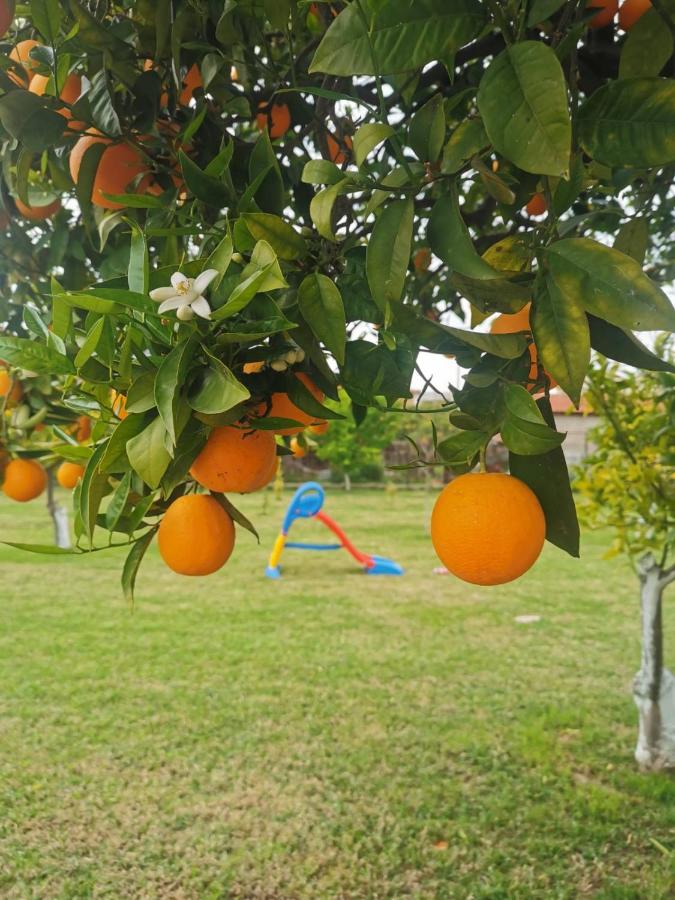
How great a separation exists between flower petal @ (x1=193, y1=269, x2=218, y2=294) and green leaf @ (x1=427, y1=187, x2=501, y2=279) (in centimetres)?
14

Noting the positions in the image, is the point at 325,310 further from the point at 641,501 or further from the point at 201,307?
the point at 641,501

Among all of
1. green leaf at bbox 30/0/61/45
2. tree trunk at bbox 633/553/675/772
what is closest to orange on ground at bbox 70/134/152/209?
green leaf at bbox 30/0/61/45

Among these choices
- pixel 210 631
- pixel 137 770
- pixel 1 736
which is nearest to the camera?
pixel 137 770

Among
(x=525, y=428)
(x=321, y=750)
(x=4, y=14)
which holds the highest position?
(x=4, y=14)

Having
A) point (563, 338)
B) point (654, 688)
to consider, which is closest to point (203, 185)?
point (563, 338)

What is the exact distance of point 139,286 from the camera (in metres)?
0.56

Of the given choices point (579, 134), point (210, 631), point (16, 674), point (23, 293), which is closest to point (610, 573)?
point (210, 631)

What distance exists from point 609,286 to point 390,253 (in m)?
0.14

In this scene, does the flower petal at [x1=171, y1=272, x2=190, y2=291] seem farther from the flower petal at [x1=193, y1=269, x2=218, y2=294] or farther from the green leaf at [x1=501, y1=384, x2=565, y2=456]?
the green leaf at [x1=501, y1=384, x2=565, y2=456]

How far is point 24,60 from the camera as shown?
76 centimetres

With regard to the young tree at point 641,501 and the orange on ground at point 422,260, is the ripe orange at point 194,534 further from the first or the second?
the young tree at point 641,501

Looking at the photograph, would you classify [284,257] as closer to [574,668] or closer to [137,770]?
[137,770]

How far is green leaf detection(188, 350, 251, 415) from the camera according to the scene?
481 mm

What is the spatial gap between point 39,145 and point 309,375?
0.98 ft
